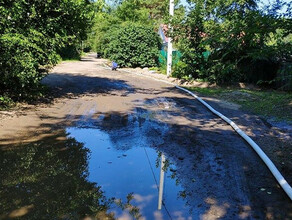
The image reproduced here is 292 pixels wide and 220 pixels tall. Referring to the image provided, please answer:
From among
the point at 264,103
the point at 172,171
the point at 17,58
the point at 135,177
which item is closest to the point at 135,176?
the point at 135,177

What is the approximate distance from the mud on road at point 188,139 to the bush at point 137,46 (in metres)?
16.4

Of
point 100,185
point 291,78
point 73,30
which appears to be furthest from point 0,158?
point 73,30

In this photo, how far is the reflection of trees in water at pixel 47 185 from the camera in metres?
3.84

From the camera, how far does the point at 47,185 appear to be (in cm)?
454

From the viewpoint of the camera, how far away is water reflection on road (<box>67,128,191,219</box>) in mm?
4000

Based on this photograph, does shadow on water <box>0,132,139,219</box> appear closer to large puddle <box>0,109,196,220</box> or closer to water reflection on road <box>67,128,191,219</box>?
large puddle <box>0,109,196,220</box>

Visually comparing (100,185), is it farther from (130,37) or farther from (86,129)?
(130,37)

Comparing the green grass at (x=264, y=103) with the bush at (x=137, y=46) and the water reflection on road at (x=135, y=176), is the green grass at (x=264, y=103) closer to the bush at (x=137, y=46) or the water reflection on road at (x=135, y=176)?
the water reflection on road at (x=135, y=176)

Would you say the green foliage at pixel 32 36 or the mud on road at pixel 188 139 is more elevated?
the green foliage at pixel 32 36

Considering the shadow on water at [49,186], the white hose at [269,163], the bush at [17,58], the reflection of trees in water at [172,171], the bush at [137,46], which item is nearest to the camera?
the shadow on water at [49,186]

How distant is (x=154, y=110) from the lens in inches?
415

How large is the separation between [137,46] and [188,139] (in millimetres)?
22894

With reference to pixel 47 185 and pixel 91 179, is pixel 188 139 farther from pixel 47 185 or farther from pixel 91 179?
pixel 47 185

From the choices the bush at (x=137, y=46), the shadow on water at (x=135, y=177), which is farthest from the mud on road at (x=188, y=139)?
the bush at (x=137, y=46)
